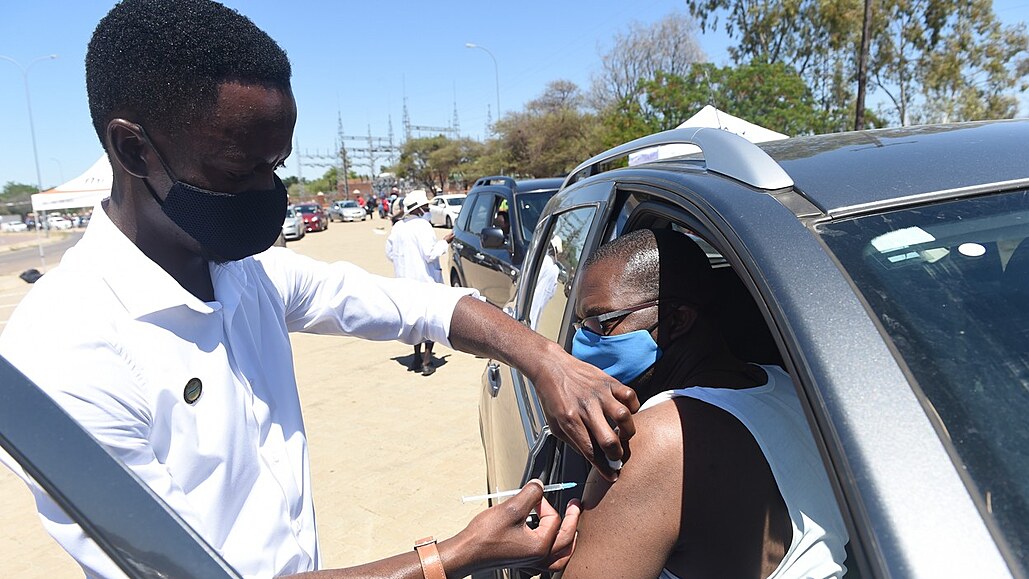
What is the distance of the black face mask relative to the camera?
4.31 feet

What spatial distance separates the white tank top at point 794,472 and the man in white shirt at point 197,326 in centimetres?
23

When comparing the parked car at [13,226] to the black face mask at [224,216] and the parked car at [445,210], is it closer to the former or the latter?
the parked car at [445,210]

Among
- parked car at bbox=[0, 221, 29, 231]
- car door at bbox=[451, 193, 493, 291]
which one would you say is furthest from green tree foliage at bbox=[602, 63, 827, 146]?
parked car at bbox=[0, 221, 29, 231]

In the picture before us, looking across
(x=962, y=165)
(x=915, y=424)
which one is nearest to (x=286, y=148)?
(x=915, y=424)

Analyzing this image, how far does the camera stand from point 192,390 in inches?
49.9

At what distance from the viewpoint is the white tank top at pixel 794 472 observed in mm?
1171

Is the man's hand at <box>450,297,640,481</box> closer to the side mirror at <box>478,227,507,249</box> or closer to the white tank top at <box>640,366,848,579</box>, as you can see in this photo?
the white tank top at <box>640,366,848,579</box>

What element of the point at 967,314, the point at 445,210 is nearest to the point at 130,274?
the point at 967,314

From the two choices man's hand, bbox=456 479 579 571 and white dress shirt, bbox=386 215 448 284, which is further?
white dress shirt, bbox=386 215 448 284

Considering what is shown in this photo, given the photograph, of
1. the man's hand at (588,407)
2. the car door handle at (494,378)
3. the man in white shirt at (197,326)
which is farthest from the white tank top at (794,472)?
the car door handle at (494,378)

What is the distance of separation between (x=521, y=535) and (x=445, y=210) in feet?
91.1

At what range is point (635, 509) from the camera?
1.31m

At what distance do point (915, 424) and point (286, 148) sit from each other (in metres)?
1.32

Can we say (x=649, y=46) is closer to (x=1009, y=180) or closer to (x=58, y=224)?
(x=1009, y=180)
